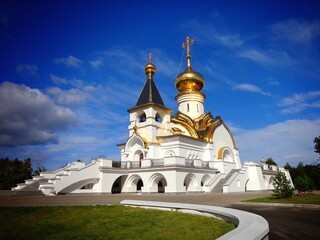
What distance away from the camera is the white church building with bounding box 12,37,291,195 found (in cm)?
1944

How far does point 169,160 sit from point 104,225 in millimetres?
13650

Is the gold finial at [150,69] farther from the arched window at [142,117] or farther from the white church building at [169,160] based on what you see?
the arched window at [142,117]

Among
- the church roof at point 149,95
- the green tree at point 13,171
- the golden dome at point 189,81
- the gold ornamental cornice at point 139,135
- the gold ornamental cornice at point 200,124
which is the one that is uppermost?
the golden dome at point 189,81

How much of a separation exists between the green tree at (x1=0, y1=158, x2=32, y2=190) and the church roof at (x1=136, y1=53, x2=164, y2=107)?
13268 mm

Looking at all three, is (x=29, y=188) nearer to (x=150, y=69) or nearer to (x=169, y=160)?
(x=169, y=160)

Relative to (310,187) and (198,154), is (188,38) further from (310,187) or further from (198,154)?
(310,187)

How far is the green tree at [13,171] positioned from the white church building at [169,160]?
649cm

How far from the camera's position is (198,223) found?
20.4 ft

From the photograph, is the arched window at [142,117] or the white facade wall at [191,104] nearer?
the arched window at [142,117]

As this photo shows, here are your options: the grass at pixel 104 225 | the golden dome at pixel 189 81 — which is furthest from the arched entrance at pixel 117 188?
the grass at pixel 104 225

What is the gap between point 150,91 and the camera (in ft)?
86.2

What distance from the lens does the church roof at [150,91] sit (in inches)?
1013

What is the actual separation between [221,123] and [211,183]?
374 inches

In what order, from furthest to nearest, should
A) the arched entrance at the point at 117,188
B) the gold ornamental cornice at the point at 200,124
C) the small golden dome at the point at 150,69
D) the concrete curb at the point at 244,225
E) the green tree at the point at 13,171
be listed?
the small golden dome at the point at 150,69 < the gold ornamental cornice at the point at 200,124 < the green tree at the point at 13,171 < the arched entrance at the point at 117,188 < the concrete curb at the point at 244,225
